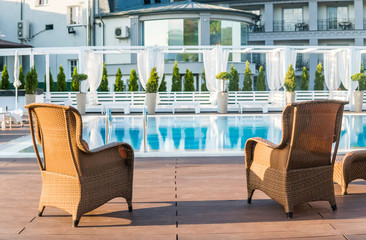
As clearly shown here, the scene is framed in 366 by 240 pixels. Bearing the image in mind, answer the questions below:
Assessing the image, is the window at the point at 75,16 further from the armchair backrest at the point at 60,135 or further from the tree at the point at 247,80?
the armchair backrest at the point at 60,135

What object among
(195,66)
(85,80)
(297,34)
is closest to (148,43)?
(195,66)

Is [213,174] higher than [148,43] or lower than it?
lower

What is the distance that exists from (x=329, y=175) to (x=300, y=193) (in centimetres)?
34

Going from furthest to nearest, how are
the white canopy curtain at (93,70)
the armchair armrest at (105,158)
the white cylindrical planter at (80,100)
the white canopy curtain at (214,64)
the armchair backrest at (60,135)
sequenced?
the white canopy curtain at (93,70)
the white canopy curtain at (214,64)
the white cylindrical planter at (80,100)
the armchair armrest at (105,158)
the armchair backrest at (60,135)

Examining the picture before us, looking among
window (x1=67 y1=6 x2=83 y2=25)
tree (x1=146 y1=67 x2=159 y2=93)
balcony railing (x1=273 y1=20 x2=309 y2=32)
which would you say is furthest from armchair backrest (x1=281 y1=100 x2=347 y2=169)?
balcony railing (x1=273 y1=20 x2=309 y2=32)

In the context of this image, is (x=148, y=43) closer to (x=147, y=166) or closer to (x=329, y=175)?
(x=147, y=166)

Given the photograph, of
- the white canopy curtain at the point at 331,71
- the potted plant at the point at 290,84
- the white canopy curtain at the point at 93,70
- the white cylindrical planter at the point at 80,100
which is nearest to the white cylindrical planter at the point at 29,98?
the white cylindrical planter at the point at 80,100

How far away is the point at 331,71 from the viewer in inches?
785

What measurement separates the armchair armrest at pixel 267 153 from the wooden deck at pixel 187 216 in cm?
37

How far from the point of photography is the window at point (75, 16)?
2541 cm

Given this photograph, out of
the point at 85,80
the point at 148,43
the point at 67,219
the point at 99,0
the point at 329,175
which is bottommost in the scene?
the point at 67,219

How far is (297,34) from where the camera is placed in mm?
31234

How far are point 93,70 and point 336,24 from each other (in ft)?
65.3

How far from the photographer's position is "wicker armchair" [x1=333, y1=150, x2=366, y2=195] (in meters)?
4.43
